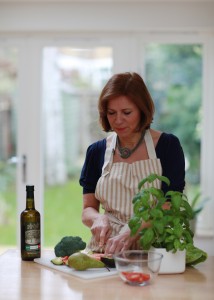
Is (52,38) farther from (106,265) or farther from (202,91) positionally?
(106,265)

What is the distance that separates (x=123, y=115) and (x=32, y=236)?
0.62m

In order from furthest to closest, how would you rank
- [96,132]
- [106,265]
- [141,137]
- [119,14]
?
[96,132] < [119,14] < [141,137] < [106,265]

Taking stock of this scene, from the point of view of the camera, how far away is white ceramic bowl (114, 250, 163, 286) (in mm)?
1851

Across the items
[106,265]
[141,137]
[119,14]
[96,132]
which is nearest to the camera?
[106,265]

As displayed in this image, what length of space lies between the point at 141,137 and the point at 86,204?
0.38 meters

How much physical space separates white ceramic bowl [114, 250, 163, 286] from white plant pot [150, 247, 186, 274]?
138mm

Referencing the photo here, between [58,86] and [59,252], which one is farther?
[58,86]

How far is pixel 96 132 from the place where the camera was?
5000mm

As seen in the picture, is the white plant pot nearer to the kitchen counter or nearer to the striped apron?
the kitchen counter

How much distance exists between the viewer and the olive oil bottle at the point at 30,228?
7.20 feet

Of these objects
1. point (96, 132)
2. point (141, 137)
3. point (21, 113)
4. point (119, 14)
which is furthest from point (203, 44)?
point (141, 137)

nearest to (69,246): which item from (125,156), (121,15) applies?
(125,156)

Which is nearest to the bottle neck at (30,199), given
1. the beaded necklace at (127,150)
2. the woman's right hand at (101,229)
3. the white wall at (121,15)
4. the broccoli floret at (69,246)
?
the broccoli floret at (69,246)

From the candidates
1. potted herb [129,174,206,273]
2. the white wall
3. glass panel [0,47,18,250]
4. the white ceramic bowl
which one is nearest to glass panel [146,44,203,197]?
the white wall
